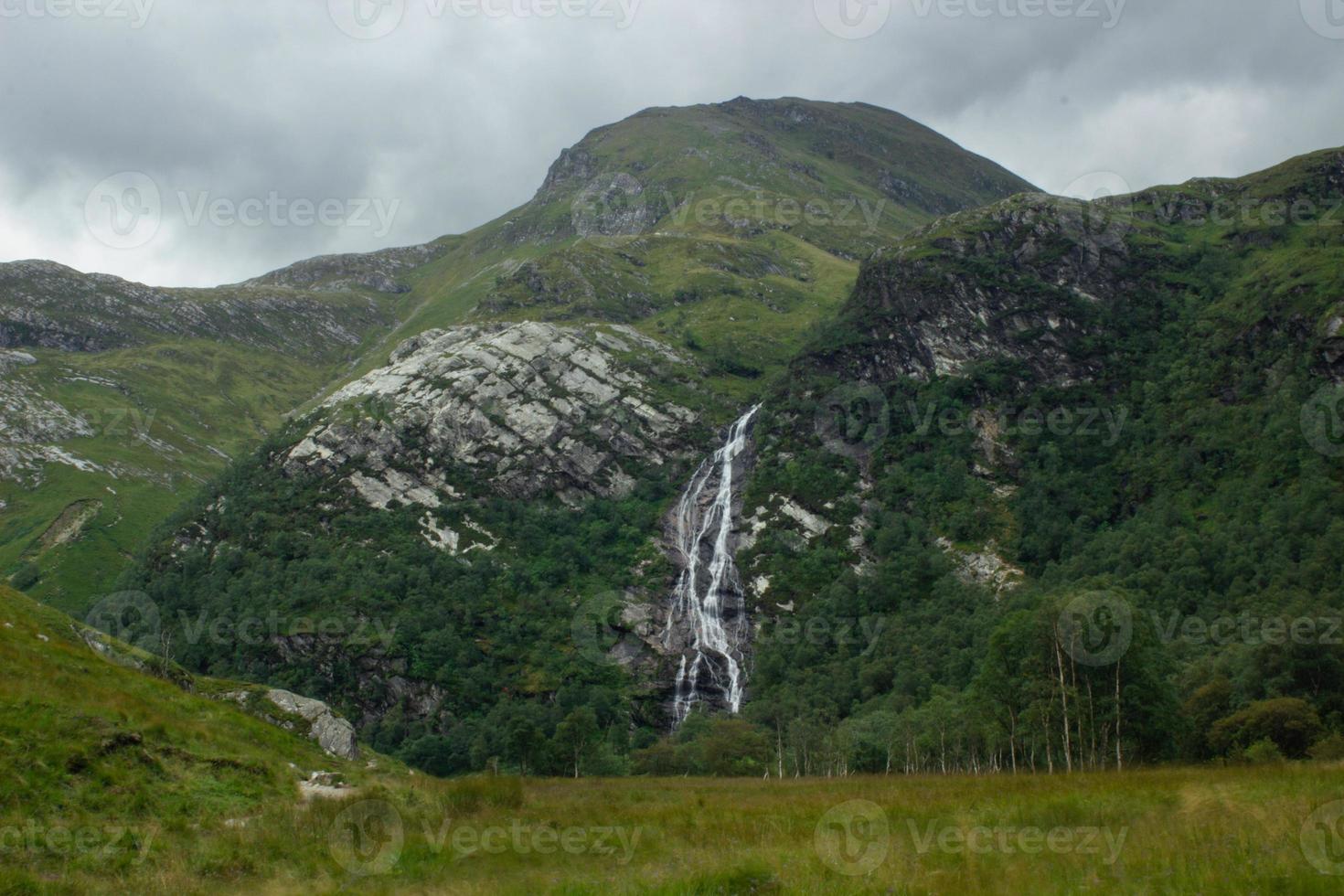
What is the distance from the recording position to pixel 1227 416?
119188 millimetres

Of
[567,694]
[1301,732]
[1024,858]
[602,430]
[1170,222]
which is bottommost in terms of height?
[567,694]

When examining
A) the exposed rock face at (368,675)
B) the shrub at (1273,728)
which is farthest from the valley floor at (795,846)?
the exposed rock face at (368,675)

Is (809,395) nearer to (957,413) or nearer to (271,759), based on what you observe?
(957,413)

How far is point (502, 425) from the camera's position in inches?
6024

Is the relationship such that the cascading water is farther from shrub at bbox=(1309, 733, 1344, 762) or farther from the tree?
shrub at bbox=(1309, 733, 1344, 762)

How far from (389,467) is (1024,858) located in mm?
142816

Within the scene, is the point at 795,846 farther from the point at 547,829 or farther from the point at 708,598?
the point at 708,598

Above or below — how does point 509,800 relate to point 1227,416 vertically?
below

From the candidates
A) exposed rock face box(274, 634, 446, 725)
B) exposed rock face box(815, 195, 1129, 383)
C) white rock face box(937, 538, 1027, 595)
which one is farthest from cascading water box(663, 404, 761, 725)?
exposed rock face box(815, 195, 1129, 383)

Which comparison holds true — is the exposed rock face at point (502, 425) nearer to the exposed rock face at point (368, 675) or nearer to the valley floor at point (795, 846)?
the exposed rock face at point (368, 675)

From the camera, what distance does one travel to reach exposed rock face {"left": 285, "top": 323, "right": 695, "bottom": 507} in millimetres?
145500

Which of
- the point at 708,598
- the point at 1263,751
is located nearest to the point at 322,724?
the point at 1263,751

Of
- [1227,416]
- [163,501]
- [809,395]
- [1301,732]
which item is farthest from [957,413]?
[163,501]

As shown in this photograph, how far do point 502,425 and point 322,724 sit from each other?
373ft
